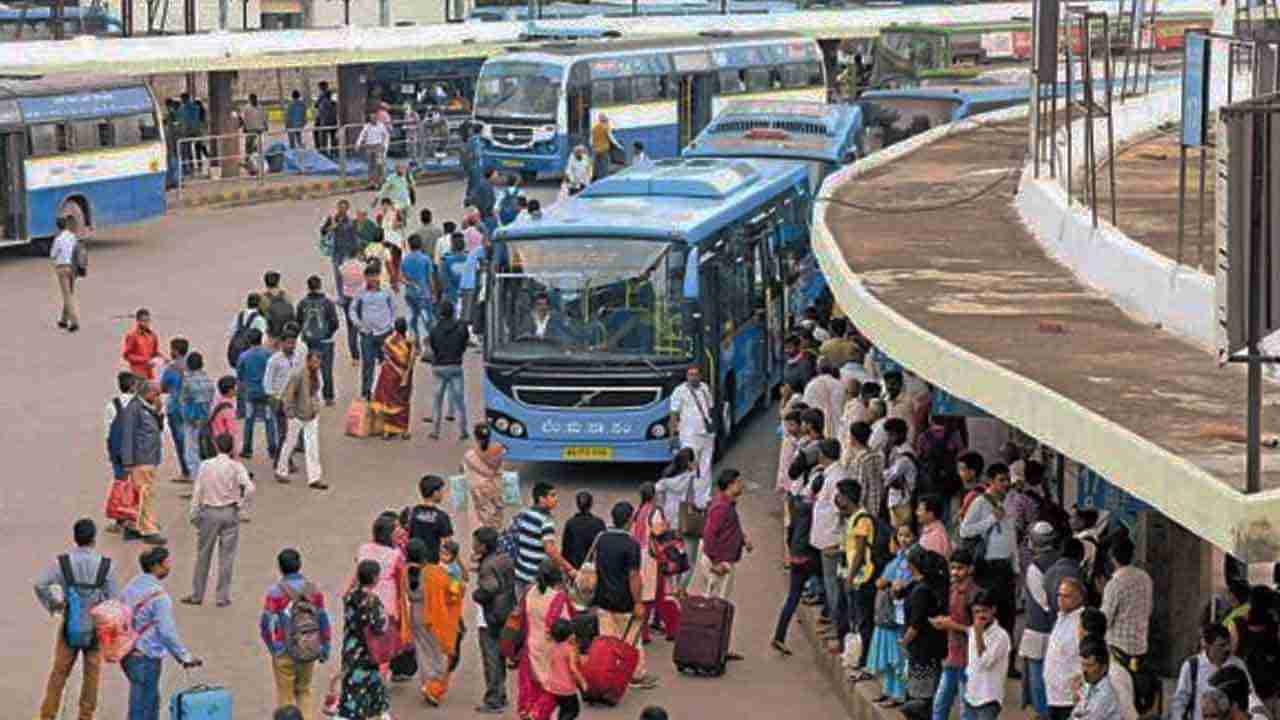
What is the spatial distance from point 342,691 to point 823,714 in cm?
317

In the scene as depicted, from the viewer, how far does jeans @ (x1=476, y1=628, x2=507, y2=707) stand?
663 inches

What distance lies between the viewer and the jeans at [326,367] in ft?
85.3

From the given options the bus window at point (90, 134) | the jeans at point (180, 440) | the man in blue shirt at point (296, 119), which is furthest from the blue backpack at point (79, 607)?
the man in blue shirt at point (296, 119)

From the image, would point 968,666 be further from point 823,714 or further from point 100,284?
point 100,284

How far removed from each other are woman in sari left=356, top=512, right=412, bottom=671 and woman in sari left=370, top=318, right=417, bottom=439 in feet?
27.8

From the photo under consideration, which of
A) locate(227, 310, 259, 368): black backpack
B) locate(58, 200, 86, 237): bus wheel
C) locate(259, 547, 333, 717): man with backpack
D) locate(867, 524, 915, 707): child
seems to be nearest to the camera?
locate(259, 547, 333, 717): man with backpack

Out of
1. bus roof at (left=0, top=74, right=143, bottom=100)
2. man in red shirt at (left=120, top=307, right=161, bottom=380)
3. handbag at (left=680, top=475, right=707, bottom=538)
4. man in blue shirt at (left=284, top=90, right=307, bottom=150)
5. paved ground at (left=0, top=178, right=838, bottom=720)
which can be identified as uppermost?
bus roof at (left=0, top=74, right=143, bottom=100)

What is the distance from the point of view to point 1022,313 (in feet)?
55.3

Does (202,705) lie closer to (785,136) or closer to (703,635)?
(703,635)

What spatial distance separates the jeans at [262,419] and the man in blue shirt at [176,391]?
0.75m

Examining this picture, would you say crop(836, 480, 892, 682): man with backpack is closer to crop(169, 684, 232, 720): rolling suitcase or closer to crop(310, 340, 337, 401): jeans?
crop(169, 684, 232, 720): rolling suitcase

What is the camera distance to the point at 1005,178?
26688 millimetres

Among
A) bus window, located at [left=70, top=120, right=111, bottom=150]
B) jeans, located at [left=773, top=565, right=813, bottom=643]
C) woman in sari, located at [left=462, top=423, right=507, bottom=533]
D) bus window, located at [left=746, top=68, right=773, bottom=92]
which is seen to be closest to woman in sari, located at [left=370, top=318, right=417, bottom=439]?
woman in sari, located at [left=462, top=423, right=507, bottom=533]

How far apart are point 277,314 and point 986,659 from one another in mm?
11838
